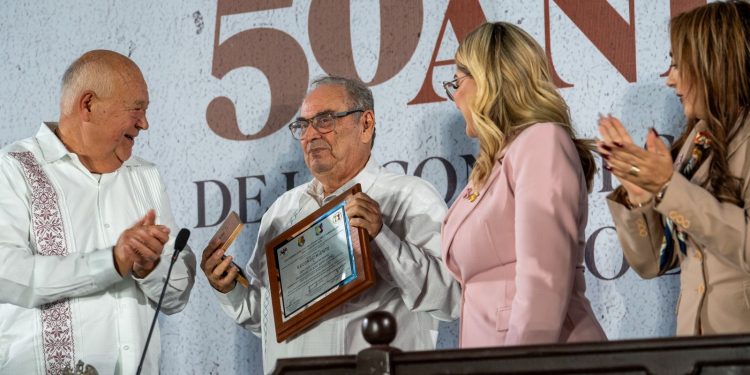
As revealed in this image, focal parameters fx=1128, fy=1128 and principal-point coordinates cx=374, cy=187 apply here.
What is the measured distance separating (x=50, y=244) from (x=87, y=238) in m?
0.10

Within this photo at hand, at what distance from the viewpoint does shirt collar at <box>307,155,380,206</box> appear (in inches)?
120

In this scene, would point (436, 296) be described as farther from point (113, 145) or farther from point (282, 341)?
point (113, 145)

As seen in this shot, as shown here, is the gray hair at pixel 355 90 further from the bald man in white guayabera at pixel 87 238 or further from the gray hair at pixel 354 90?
the bald man in white guayabera at pixel 87 238

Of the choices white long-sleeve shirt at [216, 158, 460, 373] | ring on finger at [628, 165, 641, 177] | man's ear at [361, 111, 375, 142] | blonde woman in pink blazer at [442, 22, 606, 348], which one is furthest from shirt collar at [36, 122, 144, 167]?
ring on finger at [628, 165, 641, 177]

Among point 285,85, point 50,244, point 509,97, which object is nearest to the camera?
point 509,97

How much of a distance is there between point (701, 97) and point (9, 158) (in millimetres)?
1807

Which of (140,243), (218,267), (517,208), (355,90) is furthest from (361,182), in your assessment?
(517,208)

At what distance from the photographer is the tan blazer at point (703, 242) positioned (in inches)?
75.0

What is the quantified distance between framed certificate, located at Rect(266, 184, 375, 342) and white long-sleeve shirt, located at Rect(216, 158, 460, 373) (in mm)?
69

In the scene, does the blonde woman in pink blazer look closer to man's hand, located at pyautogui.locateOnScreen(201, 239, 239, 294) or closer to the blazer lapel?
the blazer lapel

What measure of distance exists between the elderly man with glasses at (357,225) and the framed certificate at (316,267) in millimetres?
57

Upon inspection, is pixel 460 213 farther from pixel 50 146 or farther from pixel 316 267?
pixel 50 146

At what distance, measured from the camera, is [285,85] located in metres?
3.58

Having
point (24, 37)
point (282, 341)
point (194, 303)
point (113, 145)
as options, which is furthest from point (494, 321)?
point (24, 37)
